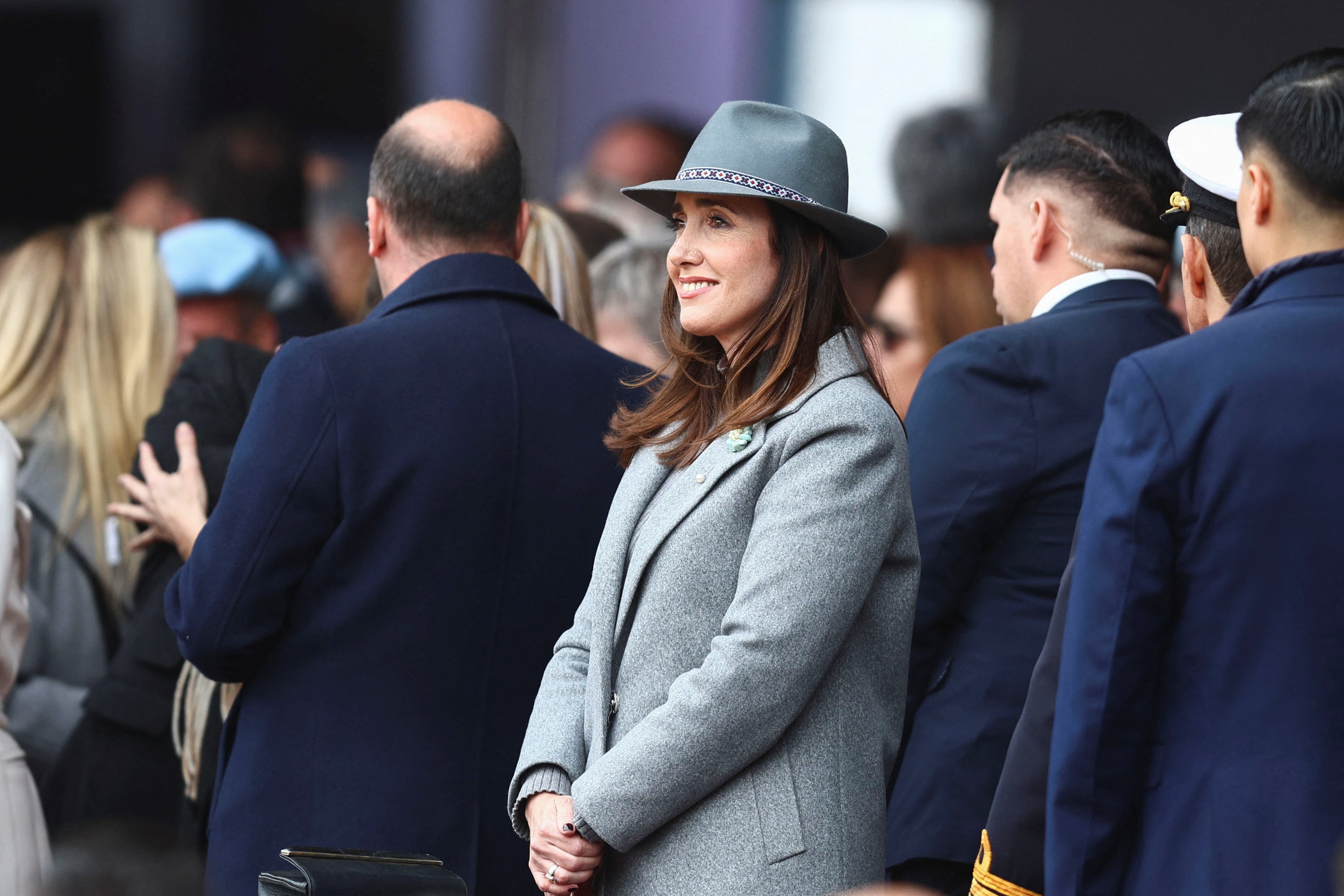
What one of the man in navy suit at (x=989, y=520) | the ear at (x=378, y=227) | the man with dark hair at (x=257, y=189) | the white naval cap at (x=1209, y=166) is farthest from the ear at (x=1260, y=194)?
the man with dark hair at (x=257, y=189)

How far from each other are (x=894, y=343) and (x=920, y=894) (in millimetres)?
3684

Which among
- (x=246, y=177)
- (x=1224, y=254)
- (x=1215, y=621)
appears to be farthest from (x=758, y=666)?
(x=246, y=177)

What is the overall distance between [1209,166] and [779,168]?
2.06ft

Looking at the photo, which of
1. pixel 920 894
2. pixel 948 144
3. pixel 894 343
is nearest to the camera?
pixel 920 894

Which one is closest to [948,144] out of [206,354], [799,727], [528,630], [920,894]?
[206,354]

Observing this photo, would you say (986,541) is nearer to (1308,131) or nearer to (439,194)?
(1308,131)

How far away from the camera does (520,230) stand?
3281 millimetres

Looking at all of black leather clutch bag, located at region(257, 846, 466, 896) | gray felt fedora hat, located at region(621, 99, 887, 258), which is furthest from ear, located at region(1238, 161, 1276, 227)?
black leather clutch bag, located at region(257, 846, 466, 896)

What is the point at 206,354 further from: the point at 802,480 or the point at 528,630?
the point at 802,480

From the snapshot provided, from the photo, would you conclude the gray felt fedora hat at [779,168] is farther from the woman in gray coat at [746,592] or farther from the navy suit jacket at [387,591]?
the navy suit jacket at [387,591]

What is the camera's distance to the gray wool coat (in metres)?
2.37

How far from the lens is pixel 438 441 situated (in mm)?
2928

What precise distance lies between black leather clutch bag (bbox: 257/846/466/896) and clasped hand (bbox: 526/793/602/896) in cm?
12

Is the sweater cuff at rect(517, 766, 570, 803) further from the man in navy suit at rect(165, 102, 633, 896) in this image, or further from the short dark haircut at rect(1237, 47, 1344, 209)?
the short dark haircut at rect(1237, 47, 1344, 209)
